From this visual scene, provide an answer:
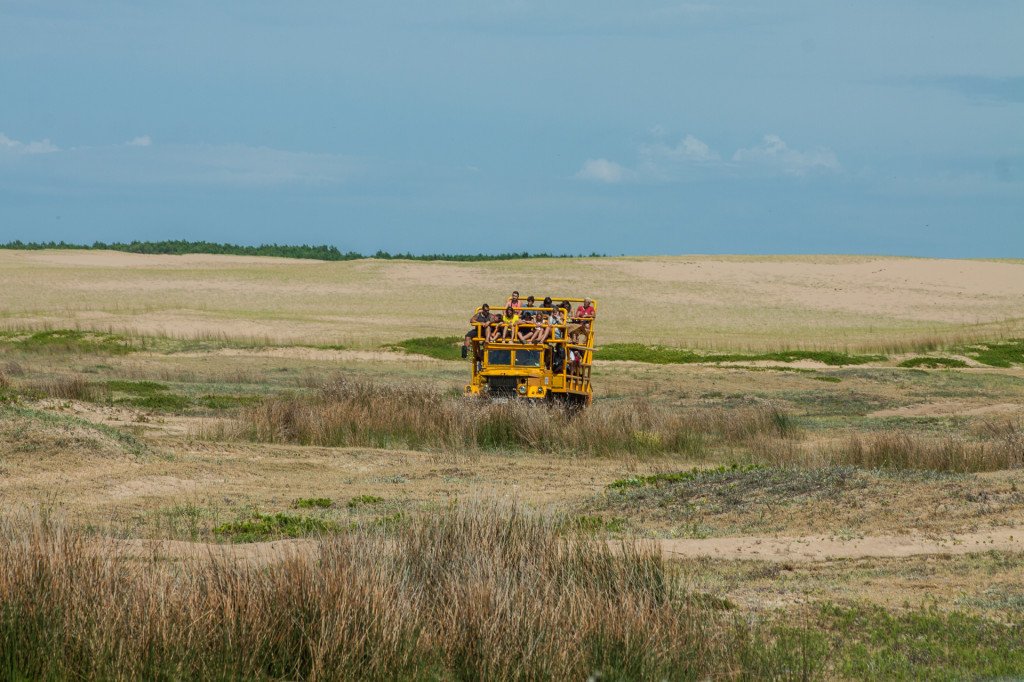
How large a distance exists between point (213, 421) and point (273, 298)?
172 ft

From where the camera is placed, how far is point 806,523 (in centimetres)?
1380

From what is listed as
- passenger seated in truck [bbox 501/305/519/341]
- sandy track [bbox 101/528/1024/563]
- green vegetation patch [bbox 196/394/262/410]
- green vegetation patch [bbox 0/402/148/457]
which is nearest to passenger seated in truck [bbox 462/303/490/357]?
passenger seated in truck [bbox 501/305/519/341]

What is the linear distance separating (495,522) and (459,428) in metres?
13.2

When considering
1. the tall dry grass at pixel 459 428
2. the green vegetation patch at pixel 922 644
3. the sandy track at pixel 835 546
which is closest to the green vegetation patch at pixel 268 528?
the sandy track at pixel 835 546

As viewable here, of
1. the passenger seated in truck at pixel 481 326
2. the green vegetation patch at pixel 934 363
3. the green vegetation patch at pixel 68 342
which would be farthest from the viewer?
the green vegetation patch at pixel 934 363

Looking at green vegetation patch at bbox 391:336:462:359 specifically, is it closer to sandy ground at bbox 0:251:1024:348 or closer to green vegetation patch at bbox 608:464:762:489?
sandy ground at bbox 0:251:1024:348

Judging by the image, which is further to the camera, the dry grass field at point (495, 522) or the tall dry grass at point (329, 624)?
the dry grass field at point (495, 522)

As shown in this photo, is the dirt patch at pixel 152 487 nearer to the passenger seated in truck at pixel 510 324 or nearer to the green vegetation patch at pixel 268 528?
the green vegetation patch at pixel 268 528

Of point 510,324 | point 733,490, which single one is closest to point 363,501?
point 733,490

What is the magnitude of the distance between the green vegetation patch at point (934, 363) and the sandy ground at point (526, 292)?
28.8 feet

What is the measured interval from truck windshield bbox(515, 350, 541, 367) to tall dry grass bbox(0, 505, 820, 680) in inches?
688

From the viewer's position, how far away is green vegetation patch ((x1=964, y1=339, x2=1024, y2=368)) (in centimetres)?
5025

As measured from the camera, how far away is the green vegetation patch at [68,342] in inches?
1770

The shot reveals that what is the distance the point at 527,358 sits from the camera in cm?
2564
